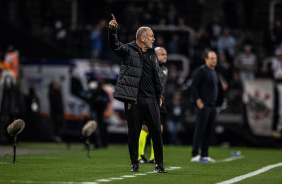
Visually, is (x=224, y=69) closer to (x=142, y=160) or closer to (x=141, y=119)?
(x=142, y=160)

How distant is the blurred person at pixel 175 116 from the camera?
101 ft

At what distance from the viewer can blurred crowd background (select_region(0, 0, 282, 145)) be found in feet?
98.2

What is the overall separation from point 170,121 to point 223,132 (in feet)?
6.51

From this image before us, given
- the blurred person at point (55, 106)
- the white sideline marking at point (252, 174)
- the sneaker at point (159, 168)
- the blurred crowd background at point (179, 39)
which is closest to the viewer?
the white sideline marking at point (252, 174)

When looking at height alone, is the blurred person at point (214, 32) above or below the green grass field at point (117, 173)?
above

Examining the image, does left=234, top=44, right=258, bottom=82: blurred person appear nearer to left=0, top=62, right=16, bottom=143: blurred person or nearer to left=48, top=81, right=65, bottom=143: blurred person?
left=48, top=81, right=65, bottom=143: blurred person

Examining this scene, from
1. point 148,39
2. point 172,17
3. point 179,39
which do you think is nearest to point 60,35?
point 172,17

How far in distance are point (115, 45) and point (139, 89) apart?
2.90 feet

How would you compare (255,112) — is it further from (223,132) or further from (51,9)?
(51,9)

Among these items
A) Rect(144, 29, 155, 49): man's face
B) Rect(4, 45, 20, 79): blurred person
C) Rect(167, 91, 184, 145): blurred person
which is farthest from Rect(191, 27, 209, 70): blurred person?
Rect(144, 29, 155, 49): man's face

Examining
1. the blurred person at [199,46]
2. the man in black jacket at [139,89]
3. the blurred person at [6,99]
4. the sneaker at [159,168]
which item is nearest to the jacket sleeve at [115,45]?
the man in black jacket at [139,89]

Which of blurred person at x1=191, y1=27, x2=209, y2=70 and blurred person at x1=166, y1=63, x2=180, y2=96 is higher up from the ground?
blurred person at x1=191, y1=27, x2=209, y2=70

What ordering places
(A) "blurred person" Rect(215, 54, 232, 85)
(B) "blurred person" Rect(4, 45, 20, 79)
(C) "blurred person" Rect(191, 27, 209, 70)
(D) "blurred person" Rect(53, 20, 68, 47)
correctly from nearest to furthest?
(B) "blurred person" Rect(4, 45, 20, 79) < (A) "blurred person" Rect(215, 54, 232, 85) < (C) "blurred person" Rect(191, 27, 209, 70) < (D) "blurred person" Rect(53, 20, 68, 47)

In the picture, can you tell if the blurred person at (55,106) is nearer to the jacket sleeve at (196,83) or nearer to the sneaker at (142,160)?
the jacket sleeve at (196,83)
